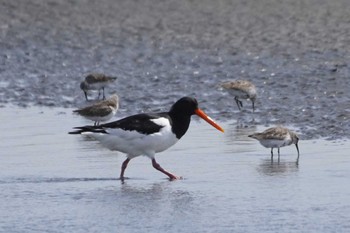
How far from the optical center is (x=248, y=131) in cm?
1522

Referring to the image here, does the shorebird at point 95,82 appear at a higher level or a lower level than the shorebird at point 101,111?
higher

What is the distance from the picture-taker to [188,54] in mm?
22359

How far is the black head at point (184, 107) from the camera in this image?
12797mm

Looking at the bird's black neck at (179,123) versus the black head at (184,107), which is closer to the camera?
the bird's black neck at (179,123)

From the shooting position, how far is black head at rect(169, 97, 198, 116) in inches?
504

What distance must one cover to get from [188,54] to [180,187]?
35.9 ft

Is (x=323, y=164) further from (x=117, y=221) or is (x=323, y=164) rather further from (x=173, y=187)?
(x=117, y=221)

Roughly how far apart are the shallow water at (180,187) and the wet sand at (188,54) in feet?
5.50

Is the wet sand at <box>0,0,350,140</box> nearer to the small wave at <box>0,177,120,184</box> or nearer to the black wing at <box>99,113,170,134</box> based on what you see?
the black wing at <box>99,113,170,134</box>

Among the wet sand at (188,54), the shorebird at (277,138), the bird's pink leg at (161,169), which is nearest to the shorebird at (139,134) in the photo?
the bird's pink leg at (161,169)

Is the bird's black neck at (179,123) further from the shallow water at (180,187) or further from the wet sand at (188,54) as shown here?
the wet sand at (188,54)

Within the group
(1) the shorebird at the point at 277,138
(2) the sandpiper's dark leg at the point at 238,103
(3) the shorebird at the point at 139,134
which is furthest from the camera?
(2) the sandpiper's dark leg at the point at 238,103

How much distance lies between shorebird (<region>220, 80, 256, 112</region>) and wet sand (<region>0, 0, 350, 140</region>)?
0.81 ft

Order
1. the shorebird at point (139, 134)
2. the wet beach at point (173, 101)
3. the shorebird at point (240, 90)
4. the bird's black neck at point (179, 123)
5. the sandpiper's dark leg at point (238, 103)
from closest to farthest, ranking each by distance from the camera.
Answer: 1. the wet beach at point (173, 101)
2. the shorebird at point (139, 134)
3. the bird's black neck at point (179, 123)
4. the shorebird at point (240, 90)
5. the sandpiper's dark leg at point (238, 103)
